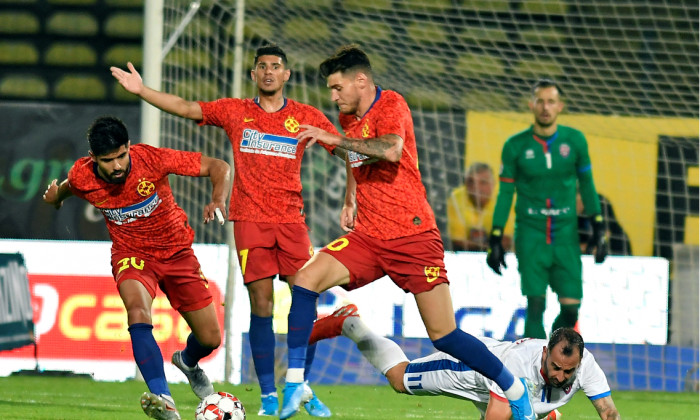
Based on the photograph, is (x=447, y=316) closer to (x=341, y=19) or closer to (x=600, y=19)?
(x=341, y=19)

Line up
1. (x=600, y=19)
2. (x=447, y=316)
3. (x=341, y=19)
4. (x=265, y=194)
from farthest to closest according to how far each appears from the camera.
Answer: (x=600, y=19)
(x=341, y=19)
(x=265, y=194)
(x=447, y=316)

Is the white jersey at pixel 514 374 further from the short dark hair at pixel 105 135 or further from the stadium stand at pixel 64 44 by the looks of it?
the stadium stand at pixel 64 44

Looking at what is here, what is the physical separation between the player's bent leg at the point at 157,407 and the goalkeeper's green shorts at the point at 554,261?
3.68 meters

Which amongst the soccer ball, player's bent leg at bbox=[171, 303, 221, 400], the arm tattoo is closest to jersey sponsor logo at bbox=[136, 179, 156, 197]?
player's bent leg at bbox=[171, 303, 221, 400]

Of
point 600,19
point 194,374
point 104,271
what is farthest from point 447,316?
point 600,19

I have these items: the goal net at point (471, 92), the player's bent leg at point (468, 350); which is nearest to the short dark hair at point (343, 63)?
the player's bent leg at point (468, 350)

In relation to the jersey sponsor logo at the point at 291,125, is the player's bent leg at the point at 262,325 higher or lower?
lower

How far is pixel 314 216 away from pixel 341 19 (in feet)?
6.17

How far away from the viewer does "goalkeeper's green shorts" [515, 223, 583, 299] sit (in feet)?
26.5

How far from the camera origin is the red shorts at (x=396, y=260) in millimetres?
5188

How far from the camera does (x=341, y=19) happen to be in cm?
996

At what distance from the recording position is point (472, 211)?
10609 millimetres

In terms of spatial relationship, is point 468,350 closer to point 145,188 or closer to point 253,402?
point 145,188

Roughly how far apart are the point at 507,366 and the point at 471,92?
17.6ft
